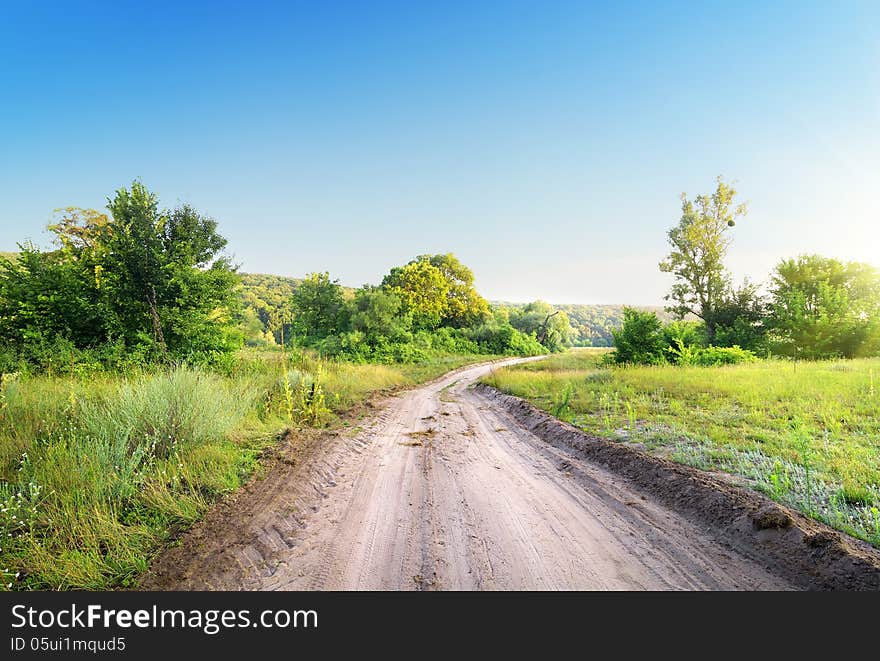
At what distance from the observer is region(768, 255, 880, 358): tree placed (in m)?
19.8

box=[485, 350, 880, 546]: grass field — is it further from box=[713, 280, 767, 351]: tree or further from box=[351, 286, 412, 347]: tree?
box=[351, 286, 412, 347]: tree

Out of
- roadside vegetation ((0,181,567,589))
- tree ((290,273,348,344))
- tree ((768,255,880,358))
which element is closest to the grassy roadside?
roadside vegetation ((0,181,567,589))

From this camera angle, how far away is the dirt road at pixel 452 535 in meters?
2.80

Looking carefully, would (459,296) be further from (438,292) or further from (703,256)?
(703,256)

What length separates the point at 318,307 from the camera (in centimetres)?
3312

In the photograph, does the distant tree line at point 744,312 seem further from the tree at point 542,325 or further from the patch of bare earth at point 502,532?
the tree at point 542,325

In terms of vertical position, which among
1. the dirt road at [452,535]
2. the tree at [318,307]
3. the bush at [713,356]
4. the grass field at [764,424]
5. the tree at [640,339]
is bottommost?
the dirt road at [452,535]

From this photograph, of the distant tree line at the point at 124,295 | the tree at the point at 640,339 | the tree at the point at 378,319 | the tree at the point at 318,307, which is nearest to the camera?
the distant tree line at the point at 124,295

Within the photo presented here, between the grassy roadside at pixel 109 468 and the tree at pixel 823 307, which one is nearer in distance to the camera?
the grassy roadside at pixel 109 468

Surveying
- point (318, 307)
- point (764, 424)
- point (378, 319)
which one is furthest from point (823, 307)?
point (318, 307)

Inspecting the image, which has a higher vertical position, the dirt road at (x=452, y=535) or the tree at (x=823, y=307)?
the tree at (x=823, y=307)

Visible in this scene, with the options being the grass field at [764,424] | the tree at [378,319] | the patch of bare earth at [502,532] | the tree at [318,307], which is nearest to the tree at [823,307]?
the grass field at [764,424]

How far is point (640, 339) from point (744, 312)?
15605 mm

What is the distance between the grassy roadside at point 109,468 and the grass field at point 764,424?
5901 millimetres
